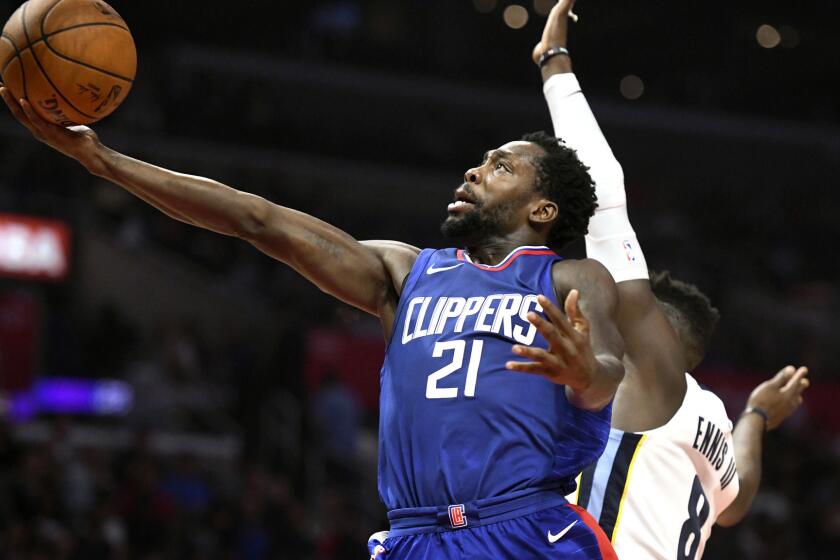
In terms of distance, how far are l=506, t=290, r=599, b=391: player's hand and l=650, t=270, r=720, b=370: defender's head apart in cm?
156

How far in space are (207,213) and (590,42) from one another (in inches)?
940

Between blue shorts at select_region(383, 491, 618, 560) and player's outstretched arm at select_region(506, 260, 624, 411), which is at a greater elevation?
player's outstretched arm at select_region(506, 260, 624, 411)

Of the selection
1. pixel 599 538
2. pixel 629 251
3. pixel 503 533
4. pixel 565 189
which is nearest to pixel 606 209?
pixel 629 251

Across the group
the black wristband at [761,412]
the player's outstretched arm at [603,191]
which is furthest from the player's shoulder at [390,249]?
the black wristband at [761,412]

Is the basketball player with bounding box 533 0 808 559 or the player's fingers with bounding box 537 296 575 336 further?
the basketball player with bounding box 533 0 808 559

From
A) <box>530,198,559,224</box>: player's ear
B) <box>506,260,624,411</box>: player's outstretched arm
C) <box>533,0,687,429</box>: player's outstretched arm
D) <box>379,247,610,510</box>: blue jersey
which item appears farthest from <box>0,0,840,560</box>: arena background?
<box>506,260,624,411</box>: player's outstretched arm

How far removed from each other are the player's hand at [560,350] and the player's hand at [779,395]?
236 centimetres

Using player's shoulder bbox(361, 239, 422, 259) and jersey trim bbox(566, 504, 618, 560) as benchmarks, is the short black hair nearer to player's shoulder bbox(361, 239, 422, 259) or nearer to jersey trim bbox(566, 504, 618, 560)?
player's shoulder bbox(361, 239, 422, 259)

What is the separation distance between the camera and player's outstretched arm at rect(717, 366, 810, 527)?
492 centimetres

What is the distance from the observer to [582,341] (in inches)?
122

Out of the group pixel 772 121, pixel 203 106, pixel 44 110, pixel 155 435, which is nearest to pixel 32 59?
pixel 44 110

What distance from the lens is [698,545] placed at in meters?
4.28

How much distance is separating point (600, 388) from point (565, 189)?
2.74ft

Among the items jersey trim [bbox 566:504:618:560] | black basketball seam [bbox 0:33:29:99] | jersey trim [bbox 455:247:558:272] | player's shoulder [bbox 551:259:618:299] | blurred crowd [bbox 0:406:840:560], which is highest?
black basketball seam [bbox 0:33:29:99]
